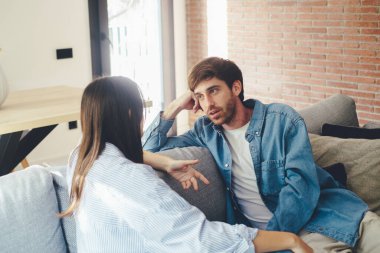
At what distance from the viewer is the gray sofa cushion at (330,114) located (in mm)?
2668

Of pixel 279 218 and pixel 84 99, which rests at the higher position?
pixel 84 99

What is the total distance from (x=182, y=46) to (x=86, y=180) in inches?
177

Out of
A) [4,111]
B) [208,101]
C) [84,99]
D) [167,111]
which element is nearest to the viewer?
[84,99]

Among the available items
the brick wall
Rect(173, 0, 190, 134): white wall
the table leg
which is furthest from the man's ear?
Rect(173, 0, 190, 134): white wall

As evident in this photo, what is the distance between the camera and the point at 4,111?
2.72m

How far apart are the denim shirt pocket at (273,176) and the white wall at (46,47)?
3.00 meters

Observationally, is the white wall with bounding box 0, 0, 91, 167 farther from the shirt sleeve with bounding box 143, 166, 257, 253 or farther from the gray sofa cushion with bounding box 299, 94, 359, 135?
the shirt sleeve with bounding box 143, 166, 257, 253

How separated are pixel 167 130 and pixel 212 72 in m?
0.32

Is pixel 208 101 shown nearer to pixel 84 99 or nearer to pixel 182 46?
pixel 84 99

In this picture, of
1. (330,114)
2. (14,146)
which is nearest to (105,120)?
(14,146)

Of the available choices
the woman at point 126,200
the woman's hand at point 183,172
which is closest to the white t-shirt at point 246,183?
the woman's hand at point 183,172

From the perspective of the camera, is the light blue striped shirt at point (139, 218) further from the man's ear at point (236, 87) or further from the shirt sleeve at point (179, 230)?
the man's ear at point (236, 87)

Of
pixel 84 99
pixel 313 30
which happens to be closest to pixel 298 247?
pixel 84 99

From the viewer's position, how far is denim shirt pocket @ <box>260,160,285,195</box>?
79.8 inches
